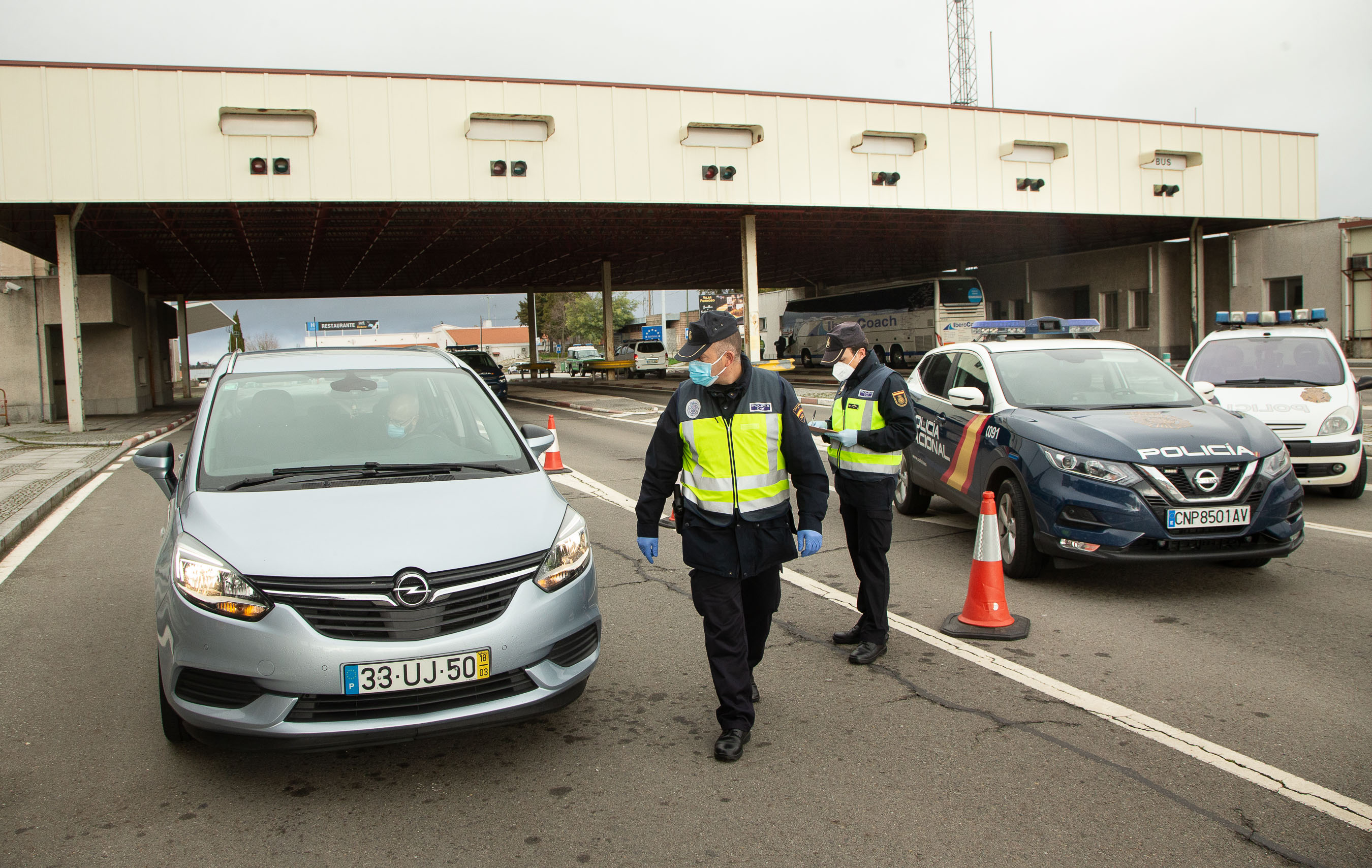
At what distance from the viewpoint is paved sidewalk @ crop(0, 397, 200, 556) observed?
1008 centimetres

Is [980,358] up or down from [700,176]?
down

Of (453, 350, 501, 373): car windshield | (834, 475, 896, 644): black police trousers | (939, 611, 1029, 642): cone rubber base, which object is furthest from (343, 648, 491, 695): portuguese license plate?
(453, 350, 501, 373): car windshield

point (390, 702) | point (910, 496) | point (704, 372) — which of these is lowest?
point (910, 496)

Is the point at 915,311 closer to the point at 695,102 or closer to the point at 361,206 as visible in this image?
the point at 695,102

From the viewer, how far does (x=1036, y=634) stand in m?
5.38

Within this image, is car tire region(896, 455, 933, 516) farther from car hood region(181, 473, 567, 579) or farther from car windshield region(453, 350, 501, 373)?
car windshield region(453, 350, 501, 373)

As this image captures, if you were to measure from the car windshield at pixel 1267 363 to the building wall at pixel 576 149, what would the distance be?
1787 centimetres

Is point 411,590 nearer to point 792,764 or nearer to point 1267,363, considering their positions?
point 792,764

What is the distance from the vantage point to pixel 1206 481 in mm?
5855

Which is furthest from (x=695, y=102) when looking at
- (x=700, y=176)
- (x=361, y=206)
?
(x=361, y=206)

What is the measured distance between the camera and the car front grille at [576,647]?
147 inches

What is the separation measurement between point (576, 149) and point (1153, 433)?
830 inches

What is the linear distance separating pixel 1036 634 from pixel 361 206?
79.8ft

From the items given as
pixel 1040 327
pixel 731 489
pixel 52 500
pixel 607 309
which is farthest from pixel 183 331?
pixel 731 489
